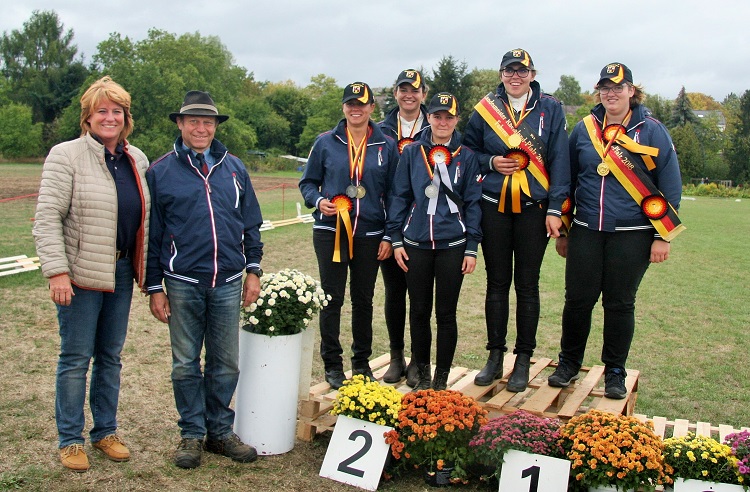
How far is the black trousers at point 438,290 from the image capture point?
463cm

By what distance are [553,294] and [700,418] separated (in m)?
5.05

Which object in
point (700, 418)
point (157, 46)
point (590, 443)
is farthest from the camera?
point (157, 46)

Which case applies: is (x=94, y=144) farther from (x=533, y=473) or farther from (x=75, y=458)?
(x=533, y=473)

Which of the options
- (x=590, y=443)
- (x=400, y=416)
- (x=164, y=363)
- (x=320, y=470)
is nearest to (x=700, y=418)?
(x=590, y=443)

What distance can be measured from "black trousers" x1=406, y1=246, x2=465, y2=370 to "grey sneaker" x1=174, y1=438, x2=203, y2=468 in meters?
1.59

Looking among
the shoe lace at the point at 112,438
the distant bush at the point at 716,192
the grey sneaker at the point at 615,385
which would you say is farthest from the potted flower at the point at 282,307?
the distant bush at the point at 716,192

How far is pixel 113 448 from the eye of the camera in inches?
170

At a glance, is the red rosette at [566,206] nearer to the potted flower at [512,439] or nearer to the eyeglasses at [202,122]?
the potted flower at [512,439]

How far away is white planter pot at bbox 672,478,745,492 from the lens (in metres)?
3.57

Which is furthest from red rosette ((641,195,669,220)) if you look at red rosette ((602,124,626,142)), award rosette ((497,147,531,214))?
award rosette ((497,147,531,214))

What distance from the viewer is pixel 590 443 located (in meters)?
3.76

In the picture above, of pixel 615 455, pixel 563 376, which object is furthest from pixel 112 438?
pixel 563 376

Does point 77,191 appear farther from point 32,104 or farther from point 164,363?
point 32,104

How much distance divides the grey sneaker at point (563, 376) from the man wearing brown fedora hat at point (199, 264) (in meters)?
2.13
